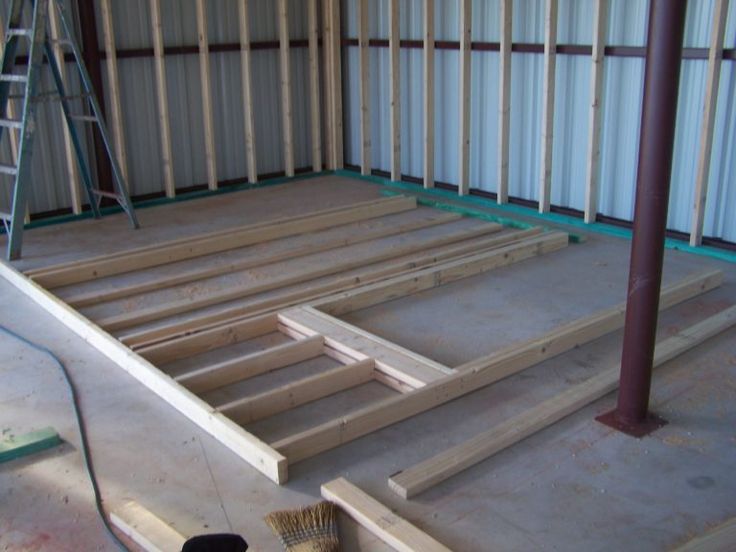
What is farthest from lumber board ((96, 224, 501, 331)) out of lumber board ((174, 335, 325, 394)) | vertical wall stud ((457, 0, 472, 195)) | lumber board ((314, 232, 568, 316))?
vertical wall stud ((457, 0, 472, 195))

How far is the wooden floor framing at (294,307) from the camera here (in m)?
4.09

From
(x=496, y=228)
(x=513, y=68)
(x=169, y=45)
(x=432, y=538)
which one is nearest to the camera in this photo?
(x=432, y=538)

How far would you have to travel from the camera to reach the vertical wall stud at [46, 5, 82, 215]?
24.9 ft

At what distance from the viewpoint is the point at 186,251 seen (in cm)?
675

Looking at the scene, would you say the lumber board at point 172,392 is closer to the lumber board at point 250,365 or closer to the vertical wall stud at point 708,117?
the lumber board at point 250,365

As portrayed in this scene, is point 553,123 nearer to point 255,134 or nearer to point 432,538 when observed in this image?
point 255,134

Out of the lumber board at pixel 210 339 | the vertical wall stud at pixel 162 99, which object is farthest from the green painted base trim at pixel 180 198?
the lumber board at pixel 210 339

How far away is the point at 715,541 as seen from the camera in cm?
303

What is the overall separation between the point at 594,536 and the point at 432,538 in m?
0.64

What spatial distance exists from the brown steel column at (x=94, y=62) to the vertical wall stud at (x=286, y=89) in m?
2.05

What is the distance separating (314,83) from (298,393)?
20.3ft

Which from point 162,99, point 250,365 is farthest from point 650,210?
point 162,99

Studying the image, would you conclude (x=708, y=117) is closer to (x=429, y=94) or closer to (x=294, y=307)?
(x=429, y=94)

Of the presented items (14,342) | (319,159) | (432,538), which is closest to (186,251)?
(14,342)
